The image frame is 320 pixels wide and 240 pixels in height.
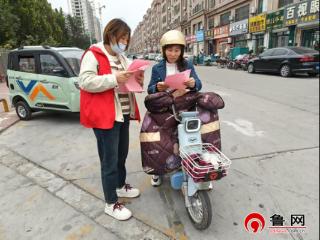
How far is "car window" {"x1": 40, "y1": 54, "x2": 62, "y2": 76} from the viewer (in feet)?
18.4

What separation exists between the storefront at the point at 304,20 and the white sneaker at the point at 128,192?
16472 mm

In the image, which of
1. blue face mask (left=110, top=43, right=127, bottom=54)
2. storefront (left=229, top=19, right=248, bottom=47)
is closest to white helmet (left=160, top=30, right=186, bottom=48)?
blue face mask (left=110, top=43, right=127, bottom=54)

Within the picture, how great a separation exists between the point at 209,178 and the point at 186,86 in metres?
0.88

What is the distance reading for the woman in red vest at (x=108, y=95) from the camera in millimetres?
2105

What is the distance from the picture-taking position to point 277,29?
65.3 ft

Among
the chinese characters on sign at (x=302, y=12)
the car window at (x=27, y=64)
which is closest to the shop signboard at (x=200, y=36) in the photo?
the chinese characters on sign at (x=302, y=12)

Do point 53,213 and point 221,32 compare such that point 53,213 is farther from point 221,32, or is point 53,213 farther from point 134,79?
point 221,32

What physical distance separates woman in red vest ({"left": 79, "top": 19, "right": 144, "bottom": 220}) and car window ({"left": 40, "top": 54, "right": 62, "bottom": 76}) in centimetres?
367

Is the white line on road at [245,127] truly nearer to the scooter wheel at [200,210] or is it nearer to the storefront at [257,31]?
the scooter wheel at [200,210]

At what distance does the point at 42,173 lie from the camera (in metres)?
3.52

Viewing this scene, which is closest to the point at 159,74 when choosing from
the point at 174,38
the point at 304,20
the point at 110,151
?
the point at 174,38

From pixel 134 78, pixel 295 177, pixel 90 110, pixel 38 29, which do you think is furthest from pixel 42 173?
pixel 38 29

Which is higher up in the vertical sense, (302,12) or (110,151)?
(302,12)

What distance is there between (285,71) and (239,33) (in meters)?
16.1
